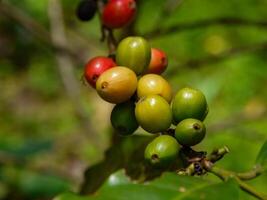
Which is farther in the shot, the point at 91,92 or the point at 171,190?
the point at 91,92

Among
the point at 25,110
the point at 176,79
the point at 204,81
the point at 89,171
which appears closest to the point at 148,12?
the point at 176,79

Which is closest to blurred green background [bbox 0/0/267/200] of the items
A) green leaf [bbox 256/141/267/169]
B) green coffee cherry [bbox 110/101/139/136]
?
green leaf [bbox 256/141/267/169]

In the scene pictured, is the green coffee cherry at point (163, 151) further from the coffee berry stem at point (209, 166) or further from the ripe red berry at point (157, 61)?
the ripe red berry at point (157, 61)

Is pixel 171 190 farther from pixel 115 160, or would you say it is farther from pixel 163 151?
pixel 115 160

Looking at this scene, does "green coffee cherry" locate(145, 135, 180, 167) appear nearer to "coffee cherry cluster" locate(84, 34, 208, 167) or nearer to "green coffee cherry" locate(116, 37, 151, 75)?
"coffee cherry cluster" locate(84, 34, 208, 167)

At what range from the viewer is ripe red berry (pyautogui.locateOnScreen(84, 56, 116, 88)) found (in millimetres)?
1220

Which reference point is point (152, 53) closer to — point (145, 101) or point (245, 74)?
point (145, 101)

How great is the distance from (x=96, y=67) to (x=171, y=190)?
0.29m

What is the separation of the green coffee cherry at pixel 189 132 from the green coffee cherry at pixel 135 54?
17cm

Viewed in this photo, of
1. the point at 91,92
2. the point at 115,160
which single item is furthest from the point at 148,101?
the point at 91,92

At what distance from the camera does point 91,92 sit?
4586 millimetres

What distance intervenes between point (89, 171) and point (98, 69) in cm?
53

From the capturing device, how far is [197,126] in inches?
43.1

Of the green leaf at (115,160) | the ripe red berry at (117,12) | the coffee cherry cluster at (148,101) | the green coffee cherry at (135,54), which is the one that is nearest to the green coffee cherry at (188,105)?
the coffee cherry cluster at (148,101)
